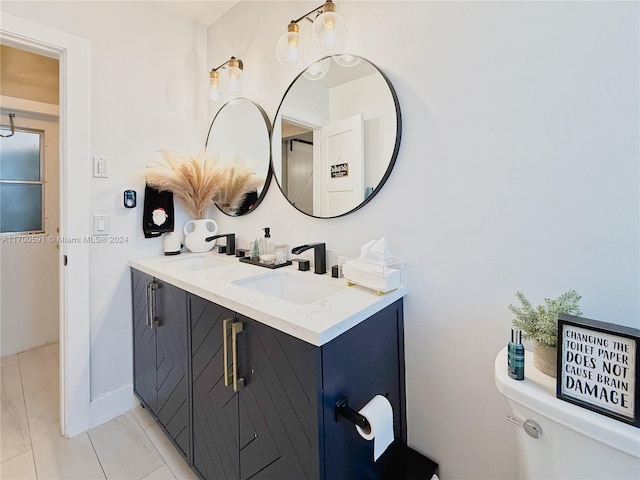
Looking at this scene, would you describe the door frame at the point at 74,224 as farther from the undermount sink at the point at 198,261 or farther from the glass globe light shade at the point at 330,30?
the glass globe light shade at the point at 330,30

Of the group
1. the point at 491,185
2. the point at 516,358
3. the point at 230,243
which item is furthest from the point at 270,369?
the point at 230,243

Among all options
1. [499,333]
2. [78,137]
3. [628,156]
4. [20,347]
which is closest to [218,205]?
[78,137]

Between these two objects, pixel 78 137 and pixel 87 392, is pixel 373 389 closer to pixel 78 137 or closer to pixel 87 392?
pixel 87 392

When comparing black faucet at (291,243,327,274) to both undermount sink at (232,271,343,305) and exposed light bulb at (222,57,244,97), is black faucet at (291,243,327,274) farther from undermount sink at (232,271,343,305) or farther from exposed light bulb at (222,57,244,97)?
exposed light bulb at (222,57,244,97)

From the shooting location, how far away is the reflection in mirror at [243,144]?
1.72 m

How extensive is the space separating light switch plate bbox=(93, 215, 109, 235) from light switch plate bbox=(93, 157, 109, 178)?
9.0 inches

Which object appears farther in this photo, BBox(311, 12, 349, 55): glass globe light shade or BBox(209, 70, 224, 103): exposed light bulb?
BBox(209, 70, 224, 103): exposed light bulb

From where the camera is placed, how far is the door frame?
153 cm

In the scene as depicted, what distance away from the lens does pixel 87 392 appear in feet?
5.39

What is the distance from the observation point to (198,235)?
1.92 m

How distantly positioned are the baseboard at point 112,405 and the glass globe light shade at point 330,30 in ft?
7.09

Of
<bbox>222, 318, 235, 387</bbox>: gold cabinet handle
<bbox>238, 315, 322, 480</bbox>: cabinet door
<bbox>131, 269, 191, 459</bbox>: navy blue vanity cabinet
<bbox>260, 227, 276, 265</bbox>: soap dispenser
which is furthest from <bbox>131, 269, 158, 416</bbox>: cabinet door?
<bbox>238, 315, 322, 480</bbox>: cabinet door

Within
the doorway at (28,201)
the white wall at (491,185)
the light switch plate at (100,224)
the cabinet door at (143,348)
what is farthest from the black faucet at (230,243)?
the doorway at (28,201)

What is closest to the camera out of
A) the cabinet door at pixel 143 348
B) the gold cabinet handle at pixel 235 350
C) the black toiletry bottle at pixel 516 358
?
the black toiletry bottle at pixel 516 358
